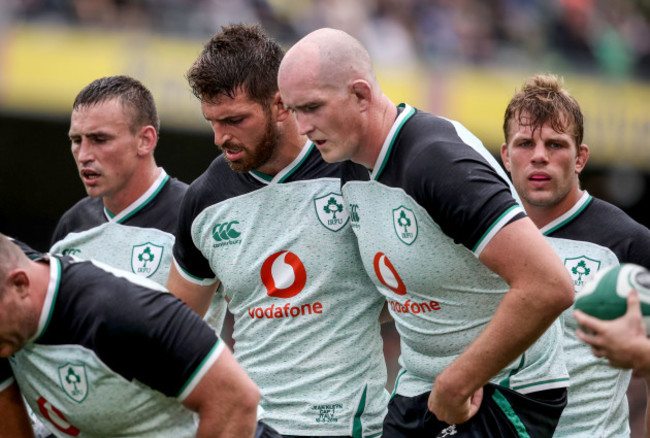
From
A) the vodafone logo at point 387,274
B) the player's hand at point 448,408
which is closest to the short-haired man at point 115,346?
the player's hand at point 448,408

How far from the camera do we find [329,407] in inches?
177

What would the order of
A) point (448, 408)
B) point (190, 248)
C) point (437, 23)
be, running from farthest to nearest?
point (437, 23), point (190, 248), point (448, 408)

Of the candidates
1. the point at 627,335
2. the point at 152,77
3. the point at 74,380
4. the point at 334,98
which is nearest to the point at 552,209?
the point at 334,98

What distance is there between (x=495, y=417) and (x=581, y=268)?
3.50 feet

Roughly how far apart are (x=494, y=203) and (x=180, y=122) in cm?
897

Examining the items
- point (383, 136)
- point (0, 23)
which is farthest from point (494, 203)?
point (0, 23)

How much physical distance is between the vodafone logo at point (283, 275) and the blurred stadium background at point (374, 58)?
24.9 ft

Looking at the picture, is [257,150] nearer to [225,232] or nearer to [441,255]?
[225,232]

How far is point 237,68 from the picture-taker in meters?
4.44

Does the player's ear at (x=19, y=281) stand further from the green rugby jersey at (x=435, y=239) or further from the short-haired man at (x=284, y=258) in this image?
the green rugby jersey at (x=435, y=239)

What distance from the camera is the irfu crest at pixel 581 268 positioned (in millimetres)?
4852

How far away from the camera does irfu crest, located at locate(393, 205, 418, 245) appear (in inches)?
155

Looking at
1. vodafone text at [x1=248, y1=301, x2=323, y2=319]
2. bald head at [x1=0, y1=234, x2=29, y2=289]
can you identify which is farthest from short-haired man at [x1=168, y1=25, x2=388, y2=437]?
bald head at [x1=0, y1=234, x2=29, y2=289]

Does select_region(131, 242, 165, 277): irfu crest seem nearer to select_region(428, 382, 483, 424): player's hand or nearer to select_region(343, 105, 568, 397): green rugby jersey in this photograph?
select_region(343, 105, 568, 397): green rugby jersey
